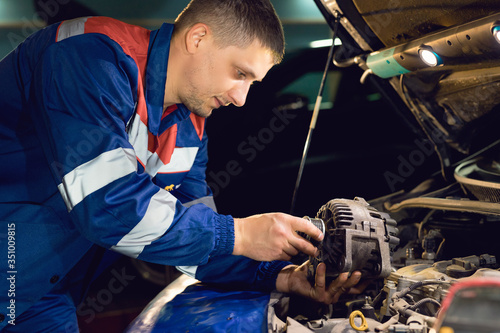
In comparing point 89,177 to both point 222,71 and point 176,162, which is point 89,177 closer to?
point 222,71

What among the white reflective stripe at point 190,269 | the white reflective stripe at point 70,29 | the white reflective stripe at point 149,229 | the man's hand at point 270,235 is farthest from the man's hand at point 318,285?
the white reflective stripe at point 70,29

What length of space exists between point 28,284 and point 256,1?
1.12m

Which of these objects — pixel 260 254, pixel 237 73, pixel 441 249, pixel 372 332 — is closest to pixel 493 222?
pixel 441 249

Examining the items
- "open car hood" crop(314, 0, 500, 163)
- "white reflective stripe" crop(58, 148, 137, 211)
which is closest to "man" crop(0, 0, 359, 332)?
"white reflective stripe" crop(58, 148, 137, 211)

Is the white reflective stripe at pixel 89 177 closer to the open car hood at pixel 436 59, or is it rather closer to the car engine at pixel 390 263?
the car engine at pixel 390 263

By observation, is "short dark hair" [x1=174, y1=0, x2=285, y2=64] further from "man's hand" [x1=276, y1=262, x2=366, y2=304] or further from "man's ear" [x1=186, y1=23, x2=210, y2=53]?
"man's hand" [x1=276, y1=262, x2=366, y2=304]

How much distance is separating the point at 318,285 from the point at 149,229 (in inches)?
22.6

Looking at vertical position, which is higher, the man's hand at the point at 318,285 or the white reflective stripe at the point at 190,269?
the man's hand at the point at 318,285

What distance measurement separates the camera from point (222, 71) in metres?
1.29

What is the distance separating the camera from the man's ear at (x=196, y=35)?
1.26 meters

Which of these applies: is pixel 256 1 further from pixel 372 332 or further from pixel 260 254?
pixel 372 332

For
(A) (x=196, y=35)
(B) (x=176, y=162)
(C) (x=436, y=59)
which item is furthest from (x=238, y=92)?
(C) (x=436, y=59)

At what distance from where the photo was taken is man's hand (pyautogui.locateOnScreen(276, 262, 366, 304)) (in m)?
1.23

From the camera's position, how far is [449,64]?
4.72ft
